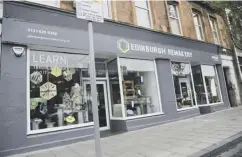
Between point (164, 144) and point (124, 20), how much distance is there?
5.98 m

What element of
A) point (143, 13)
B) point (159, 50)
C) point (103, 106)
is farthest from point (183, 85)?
point (103, 106)

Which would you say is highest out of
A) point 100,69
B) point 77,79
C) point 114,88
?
point 100,69

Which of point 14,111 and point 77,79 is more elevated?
point 77,79

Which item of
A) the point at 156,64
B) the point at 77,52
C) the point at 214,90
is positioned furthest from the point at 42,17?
the point at 214,90

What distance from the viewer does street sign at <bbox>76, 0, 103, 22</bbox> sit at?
3.18m

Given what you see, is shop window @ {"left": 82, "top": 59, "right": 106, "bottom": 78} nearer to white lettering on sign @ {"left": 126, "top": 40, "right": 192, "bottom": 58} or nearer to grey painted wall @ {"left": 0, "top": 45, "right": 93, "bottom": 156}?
white lettering on sign @ {"left": 126, "top": 40, "right": 192, "bottom": 58}

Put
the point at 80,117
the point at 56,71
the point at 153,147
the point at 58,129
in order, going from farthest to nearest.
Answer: the point at 80,117, the point at 56,71, the point at 58,129, the point at 153,147

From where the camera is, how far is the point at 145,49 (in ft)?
30.6

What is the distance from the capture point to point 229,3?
1130 cm

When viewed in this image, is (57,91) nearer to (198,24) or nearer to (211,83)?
(211,83)

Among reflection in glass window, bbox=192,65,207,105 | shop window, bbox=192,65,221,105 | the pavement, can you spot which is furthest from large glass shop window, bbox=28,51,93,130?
Result: shop window, bbox=192,65,221,105

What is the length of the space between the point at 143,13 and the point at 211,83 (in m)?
6.67

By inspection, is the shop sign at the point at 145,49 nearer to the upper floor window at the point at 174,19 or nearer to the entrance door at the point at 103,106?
the upper floor window at the point at 174,19

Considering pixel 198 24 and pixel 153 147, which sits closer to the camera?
pixel 153 147
